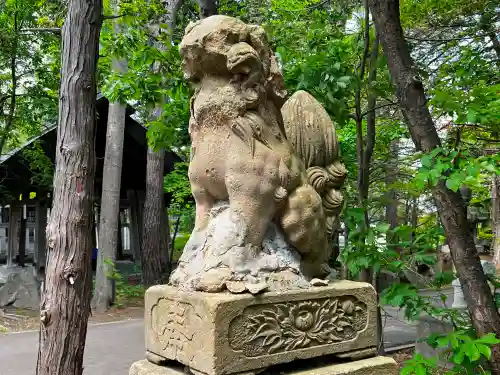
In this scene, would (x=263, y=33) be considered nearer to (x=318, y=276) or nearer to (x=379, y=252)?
(x=318, y=276)

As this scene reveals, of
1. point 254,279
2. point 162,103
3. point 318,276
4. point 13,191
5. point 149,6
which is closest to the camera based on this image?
point 254,279

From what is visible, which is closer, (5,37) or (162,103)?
(162,103)

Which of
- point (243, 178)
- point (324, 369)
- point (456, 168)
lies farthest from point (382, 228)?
point (243, 178)

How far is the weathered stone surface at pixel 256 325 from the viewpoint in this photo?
83.1 inches

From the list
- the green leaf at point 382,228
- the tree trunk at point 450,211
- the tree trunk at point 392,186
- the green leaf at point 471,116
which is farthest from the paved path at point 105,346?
the green leaf at point 471,116

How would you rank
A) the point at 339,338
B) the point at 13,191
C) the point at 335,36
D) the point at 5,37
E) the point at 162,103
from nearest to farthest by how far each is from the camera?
the point at 339,338 < the point at 335,36 < the point at 162,103 < the point at 5,37 < the point at 13,191

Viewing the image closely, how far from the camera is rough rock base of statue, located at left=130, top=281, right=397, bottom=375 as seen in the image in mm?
2119

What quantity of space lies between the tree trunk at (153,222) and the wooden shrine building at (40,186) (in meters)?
1.13

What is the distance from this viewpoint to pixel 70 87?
12.5ft

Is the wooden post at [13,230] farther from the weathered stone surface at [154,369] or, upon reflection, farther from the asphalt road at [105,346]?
the weathered stone surface at [154,369]

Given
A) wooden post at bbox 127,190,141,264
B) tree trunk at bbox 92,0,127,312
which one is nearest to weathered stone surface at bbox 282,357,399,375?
tree trunk at bbox 92,0,127,312

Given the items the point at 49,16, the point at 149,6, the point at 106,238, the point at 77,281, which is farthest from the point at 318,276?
the point at 49,16

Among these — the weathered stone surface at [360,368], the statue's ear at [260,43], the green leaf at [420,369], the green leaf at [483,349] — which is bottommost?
the green leaf at [420,369]

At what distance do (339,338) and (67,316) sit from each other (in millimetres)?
2090
